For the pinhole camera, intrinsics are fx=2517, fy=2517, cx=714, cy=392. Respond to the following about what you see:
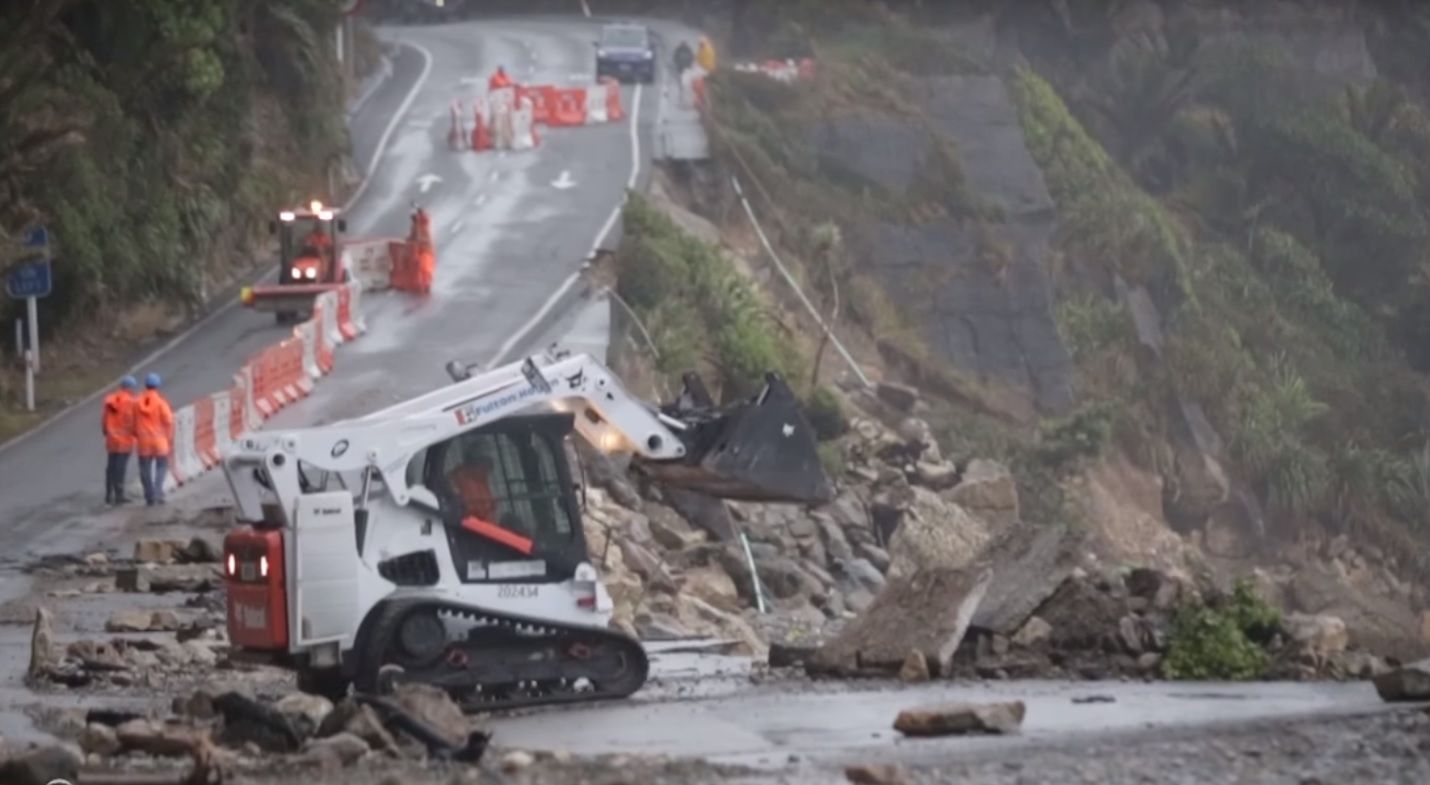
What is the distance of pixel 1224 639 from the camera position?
21.0 metres

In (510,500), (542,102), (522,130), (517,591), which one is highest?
(542,102)

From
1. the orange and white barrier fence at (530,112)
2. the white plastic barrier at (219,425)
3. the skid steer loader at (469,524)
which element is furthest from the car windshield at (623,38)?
the skid steer loader at (469,524)

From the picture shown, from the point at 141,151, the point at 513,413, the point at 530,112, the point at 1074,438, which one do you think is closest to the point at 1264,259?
the point at 1074,438

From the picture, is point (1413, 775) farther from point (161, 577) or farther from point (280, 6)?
point (280, 6)

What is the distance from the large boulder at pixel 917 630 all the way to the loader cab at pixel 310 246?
24495 millimetres

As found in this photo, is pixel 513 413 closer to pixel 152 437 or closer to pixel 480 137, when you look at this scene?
pixel 152 437

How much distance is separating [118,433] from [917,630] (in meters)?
13.0

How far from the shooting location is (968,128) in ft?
205

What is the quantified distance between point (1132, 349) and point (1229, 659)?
37251 millimetres

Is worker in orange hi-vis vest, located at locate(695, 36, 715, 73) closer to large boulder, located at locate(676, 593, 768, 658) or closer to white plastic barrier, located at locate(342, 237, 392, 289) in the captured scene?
white plastic barrier, located at locate(342, 237, 392, 289)

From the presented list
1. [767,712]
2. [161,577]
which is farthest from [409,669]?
[161,577]

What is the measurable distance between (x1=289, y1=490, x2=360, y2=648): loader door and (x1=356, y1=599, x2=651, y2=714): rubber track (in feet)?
0.78

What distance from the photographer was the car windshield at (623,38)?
247ft

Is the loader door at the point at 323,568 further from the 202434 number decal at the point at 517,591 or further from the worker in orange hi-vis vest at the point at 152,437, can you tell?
the worker in orange hi-vis vest at the point at 152,437
